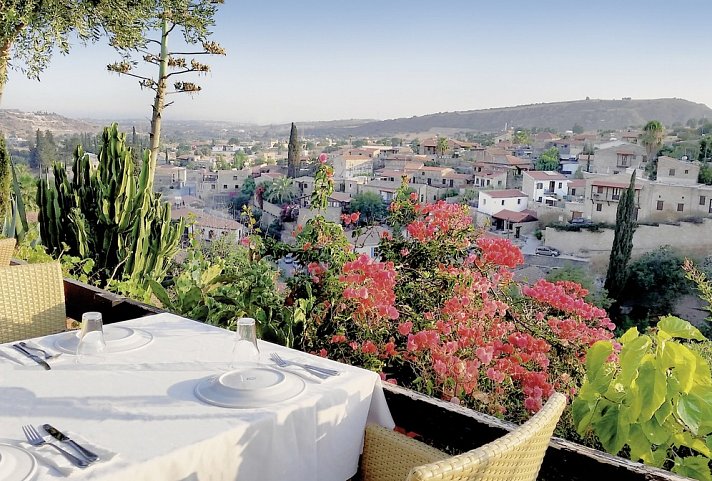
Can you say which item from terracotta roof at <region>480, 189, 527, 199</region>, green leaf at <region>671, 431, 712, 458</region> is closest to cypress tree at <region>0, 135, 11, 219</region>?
green leaf at <region>671, 431, 712, 458</region>

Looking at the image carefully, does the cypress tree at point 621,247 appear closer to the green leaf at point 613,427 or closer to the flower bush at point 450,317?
the flower bush at point 450,317

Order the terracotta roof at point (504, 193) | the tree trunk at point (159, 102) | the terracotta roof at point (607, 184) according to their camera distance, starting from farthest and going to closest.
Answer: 1. the terracotta roof at point (607, 184)
2. the terracotta roof at point (504, 193)
3. the tree trunk at point (159, 102)

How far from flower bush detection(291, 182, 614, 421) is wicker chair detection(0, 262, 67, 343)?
944mm

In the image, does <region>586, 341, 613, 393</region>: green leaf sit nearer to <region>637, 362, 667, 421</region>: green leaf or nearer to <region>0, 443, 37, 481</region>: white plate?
<region>637, 362, 667, 421</region>: green leaf

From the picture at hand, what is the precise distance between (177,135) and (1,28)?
3.04m

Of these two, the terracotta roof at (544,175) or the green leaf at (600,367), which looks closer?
the green leaf at (600,367)

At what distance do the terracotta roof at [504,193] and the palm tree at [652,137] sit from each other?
5.67 m

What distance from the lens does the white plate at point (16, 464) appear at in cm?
101

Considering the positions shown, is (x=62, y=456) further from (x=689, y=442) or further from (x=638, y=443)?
(x=689, y=442)

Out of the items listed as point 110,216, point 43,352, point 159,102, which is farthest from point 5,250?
point 159,102

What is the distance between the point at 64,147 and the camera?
512 centimetres

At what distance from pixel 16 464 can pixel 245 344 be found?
565 millimetres

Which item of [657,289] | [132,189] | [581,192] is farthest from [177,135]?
[581,192]

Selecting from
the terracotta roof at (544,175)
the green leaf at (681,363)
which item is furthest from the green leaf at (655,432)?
the terracotta roof at (544,175)
